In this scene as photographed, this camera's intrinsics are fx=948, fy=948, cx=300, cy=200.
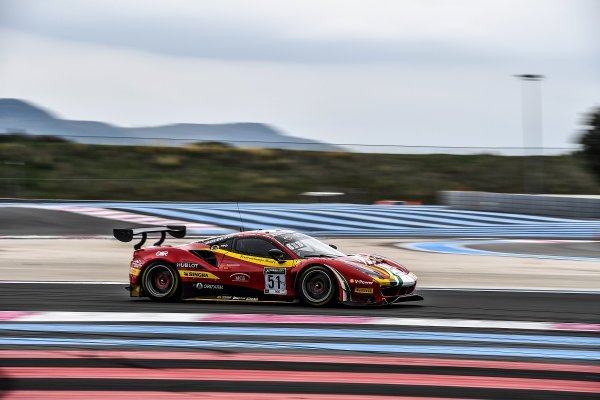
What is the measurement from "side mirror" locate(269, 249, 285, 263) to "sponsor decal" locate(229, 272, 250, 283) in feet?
1.38

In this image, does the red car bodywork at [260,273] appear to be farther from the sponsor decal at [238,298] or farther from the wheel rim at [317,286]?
the wheel rim at [317,286]

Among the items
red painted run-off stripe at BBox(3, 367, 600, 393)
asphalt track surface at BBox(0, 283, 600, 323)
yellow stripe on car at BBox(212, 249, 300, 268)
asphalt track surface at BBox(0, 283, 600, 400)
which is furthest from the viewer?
yellow stripe on car at BBox(212, 249, 300, 268)

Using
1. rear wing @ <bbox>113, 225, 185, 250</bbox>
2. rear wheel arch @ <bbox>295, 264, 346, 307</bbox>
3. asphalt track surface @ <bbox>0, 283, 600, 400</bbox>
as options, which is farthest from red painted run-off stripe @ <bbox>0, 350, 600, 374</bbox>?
rear wing @ <bbox>113, 225, 185, 250</bbox>

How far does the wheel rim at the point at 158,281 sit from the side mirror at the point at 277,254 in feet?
4.74

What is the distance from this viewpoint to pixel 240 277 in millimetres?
11344

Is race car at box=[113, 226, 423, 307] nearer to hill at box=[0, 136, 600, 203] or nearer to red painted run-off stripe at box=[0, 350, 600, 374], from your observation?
red painted run-off stripe at box=[0, 350, 600, 374]

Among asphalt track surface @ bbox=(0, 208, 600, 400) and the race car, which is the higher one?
the race car

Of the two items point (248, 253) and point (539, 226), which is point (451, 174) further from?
point (248, 253)

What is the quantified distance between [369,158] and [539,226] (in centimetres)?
2448

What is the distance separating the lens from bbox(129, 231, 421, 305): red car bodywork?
10766 millimetres

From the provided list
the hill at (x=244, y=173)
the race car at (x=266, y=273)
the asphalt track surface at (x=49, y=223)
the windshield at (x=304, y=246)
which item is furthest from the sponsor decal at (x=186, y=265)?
the hill at (x=244, y=173)

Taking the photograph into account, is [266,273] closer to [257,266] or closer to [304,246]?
[257,266]

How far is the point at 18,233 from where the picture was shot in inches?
940

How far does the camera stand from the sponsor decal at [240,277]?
1130cm
